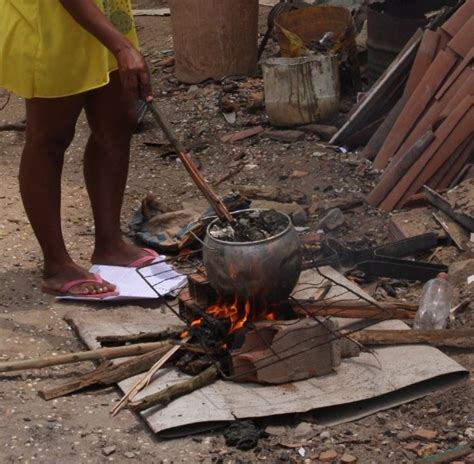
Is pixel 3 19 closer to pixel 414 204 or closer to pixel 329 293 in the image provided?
pixel 329 293

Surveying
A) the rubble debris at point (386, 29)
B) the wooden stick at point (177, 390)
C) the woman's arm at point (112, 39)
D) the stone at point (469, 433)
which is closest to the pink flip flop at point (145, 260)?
the woman's arm at point (112, 39)

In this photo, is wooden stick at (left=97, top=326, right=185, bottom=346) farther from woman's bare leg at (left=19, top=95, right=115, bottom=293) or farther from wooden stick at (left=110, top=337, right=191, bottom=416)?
woman's bare leg at (left=19, top=95, right=115, bottom=293)

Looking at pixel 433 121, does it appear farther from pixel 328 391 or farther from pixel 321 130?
pixel 328 391

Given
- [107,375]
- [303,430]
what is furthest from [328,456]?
[107,375]

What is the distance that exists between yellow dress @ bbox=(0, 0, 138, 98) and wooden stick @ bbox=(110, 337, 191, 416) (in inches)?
54.4

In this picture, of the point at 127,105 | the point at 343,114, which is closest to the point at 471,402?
the point at 127,105

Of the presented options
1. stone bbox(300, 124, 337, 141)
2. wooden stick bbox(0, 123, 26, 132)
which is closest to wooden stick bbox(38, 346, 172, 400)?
stone bbox(300, 124, 337, 141)

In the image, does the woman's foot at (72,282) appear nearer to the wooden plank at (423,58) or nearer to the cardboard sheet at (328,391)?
the cardboard sheet at (328,391)

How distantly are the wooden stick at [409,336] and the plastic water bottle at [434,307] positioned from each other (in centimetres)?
18

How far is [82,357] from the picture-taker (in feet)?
15.7

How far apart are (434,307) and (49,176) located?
200 centimetres

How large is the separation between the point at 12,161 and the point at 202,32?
224 centimetres

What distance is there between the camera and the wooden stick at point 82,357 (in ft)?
15.6

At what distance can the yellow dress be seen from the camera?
17.2ft
